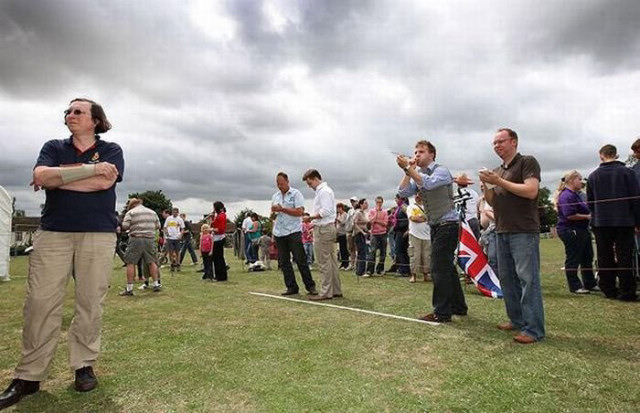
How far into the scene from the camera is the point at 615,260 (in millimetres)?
6316

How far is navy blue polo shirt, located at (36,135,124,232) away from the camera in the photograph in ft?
9.73

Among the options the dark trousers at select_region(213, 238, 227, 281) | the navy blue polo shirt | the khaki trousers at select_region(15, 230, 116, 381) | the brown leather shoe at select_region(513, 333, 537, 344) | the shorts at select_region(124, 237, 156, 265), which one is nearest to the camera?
the khaki trousers at select_region(15, 230, 116, 381)

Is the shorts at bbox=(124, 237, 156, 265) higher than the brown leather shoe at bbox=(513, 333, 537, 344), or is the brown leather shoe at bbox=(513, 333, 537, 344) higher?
the shorts at bbox=(124, 237, 156, 265)

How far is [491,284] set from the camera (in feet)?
21.3

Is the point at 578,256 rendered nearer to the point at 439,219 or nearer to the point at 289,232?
the point at 439,219

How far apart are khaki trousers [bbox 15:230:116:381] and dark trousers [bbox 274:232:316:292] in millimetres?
4216

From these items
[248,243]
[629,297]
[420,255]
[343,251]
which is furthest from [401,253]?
[248,243]

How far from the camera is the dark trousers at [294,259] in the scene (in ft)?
23.3

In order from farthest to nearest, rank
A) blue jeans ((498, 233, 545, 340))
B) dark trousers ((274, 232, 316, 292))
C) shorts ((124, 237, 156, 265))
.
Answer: shorts ((124, 237, 156, 265)) → dark trousers ((274, 232, 316, 292)) → blue jeans ((498, 233, 545, 340))

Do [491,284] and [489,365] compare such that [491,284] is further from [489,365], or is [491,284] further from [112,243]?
[112,243]

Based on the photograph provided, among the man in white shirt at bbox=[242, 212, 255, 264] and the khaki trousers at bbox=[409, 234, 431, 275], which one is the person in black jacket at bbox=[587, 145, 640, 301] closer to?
the khaki trousers at bbox=[409, 234, 431, 275]

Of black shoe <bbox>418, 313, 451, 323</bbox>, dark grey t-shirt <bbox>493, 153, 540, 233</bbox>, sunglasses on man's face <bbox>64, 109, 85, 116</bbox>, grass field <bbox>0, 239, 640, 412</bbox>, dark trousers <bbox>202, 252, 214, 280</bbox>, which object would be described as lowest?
grass field <bbox>0, 239, 640, 412</bbox>

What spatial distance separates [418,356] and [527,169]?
2091mm

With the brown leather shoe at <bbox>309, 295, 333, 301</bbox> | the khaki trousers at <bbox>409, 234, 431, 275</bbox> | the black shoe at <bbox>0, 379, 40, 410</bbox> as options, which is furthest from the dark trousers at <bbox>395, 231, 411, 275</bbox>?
the black shoe at <bbox>0, 379, 40, 410</bbox>
